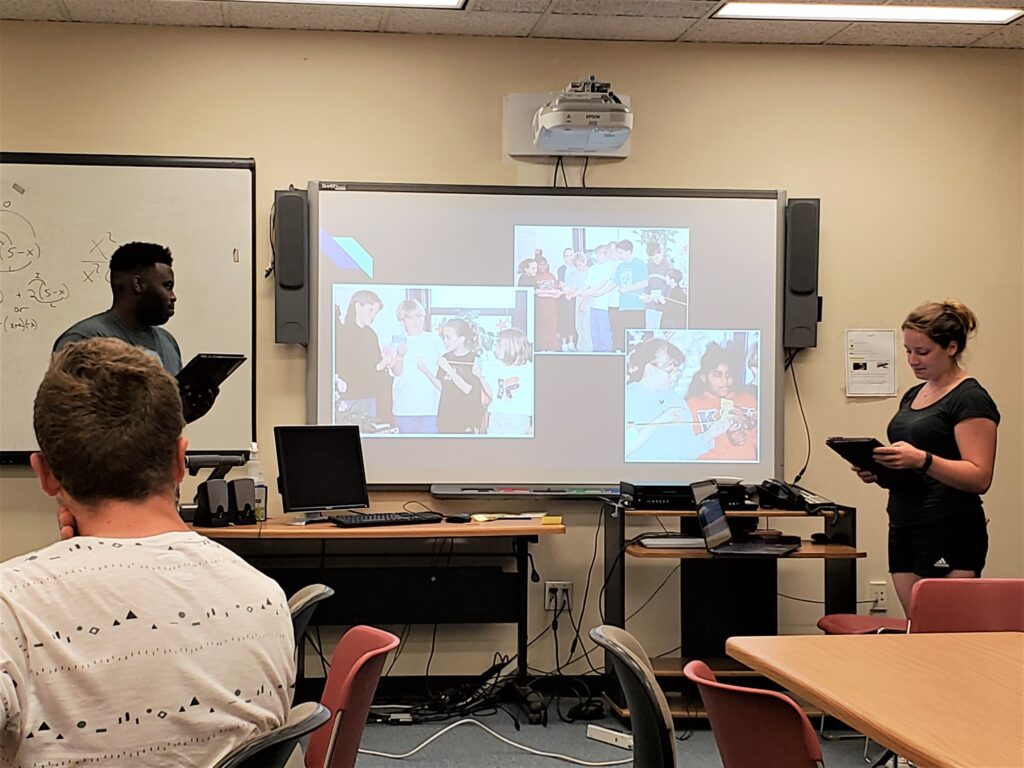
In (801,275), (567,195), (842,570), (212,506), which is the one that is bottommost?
(842,570)

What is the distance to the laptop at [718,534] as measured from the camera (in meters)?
4.09

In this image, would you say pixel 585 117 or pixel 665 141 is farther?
pixel 665 141

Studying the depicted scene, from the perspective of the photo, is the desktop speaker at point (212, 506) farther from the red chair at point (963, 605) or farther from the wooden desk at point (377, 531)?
the red chair at point (963, 605)

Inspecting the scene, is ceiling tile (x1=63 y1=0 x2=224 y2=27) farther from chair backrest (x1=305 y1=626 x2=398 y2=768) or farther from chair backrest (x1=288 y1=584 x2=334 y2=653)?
chair backrest (x1=305 y1=626 x2=398 y2=768)

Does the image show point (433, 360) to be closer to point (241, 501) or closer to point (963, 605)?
point (241, 501)

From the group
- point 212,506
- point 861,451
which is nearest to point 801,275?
point 861,451

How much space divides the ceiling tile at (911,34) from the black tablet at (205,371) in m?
3.05

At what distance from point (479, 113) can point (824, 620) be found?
2556 millimetres

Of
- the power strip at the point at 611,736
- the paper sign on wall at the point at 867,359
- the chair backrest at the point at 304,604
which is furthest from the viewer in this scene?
the paper sign on wall at the point at 867,359

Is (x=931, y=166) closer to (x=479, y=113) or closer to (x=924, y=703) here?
(x=479, y=113)

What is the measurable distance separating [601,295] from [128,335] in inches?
77.8

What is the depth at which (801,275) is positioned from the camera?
4.71 metres

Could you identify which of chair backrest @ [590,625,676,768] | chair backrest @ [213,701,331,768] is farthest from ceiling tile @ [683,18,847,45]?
chair backrest @ [213,701,331,768]

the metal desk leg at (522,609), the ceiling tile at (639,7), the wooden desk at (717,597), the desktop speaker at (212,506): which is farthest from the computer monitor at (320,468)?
the ceiling tile at (639,7)
